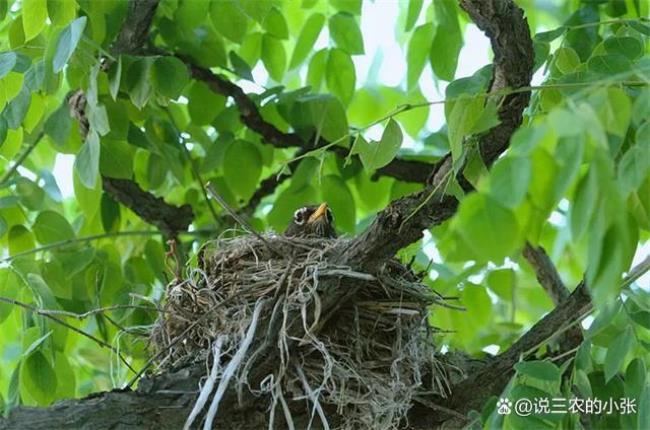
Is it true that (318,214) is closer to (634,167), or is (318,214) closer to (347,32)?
(347,32)

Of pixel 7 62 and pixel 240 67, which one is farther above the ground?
pixel 240 67

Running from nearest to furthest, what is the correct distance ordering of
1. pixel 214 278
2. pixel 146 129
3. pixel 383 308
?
pixel 383 308
pixel 214 278
pixel 146 129

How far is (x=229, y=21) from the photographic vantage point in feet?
10.0

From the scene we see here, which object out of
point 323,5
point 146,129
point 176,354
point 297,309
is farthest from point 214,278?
point 323,5

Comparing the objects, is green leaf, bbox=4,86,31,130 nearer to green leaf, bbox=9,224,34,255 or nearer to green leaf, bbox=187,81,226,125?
green leaf, bbox=9,224,34,255

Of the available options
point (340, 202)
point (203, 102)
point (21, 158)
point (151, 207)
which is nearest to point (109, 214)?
point (151, 207)

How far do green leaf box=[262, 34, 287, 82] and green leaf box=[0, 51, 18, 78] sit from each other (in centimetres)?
115

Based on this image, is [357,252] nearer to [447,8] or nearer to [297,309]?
[297,309]

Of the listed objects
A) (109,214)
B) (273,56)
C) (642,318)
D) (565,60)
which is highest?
(273,56)

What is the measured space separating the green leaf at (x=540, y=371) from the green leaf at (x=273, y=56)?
164cm

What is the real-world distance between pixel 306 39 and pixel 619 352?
157 centimetres

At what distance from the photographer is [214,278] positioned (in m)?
2.59

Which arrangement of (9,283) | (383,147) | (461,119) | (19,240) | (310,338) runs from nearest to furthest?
(461,119) → (383,147) → (310,338) → (9,283) → (19,240)

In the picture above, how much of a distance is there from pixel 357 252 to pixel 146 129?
1.27 meters
